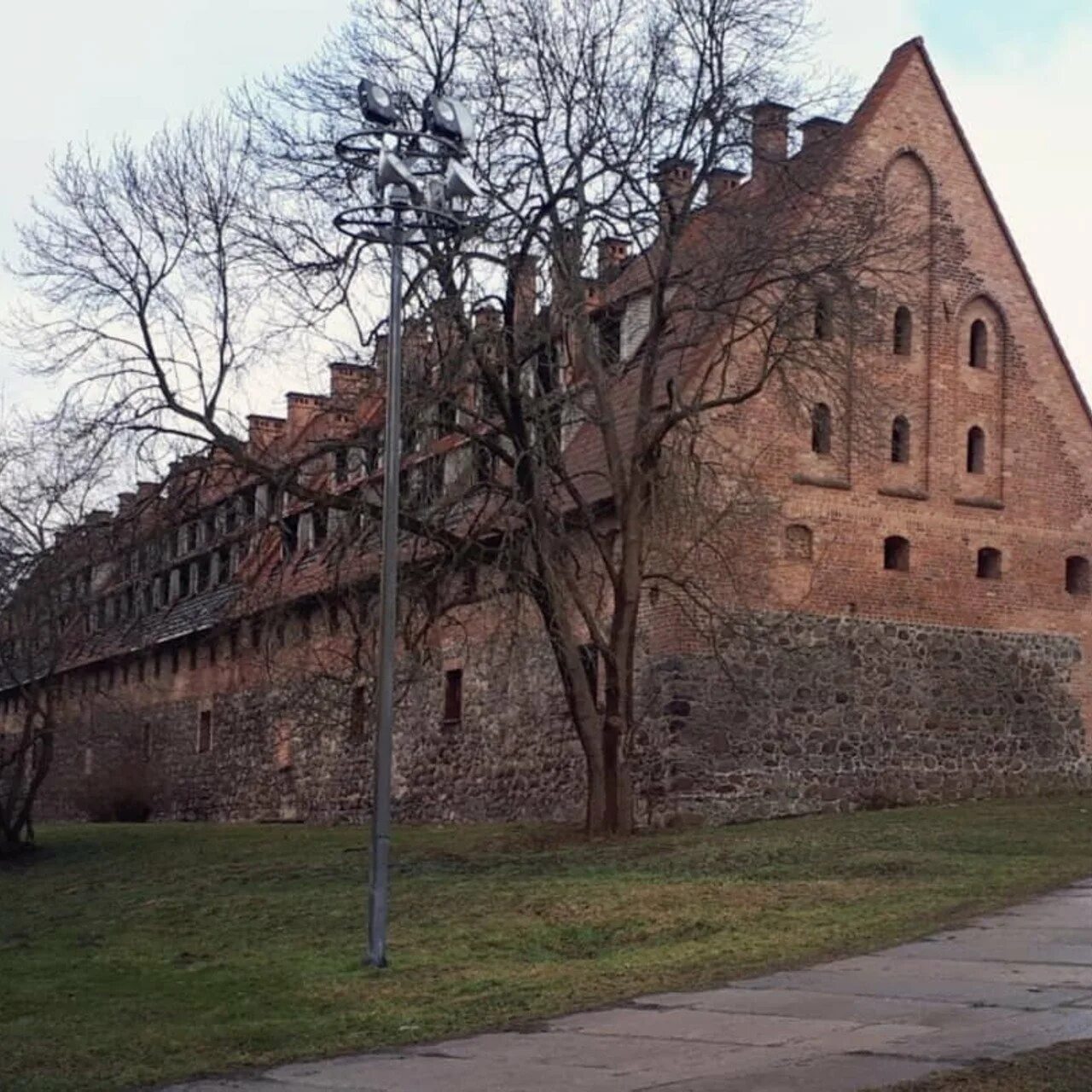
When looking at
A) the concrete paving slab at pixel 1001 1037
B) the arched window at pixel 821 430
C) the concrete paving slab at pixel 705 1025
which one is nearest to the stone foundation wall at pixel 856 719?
the arched window at pixel 821 430

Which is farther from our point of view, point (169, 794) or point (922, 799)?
point (169, 794)

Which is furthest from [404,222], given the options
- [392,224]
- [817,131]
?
[817,131]

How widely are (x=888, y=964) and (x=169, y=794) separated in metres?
41.8

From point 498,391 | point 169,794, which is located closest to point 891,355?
point 498,391

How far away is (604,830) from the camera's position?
26.9m

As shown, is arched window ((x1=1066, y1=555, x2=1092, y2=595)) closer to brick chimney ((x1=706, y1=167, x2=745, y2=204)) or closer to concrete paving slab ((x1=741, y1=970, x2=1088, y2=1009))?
brick chimney ((x1=706, y1=167, x2=745, y2=204))

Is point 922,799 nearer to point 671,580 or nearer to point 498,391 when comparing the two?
point 671,580

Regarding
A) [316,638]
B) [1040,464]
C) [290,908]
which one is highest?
[1040,464]

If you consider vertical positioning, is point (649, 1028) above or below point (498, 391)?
below

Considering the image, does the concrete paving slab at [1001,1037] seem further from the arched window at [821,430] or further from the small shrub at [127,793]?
the small shrub at [127,793]

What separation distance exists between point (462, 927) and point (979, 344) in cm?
1962

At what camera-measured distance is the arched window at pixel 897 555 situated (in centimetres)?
3309

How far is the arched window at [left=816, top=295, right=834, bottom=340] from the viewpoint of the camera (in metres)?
25.8

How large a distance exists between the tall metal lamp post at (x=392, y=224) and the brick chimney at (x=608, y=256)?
26.7ft
